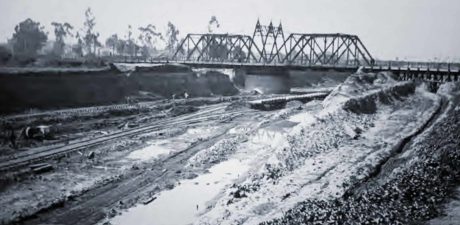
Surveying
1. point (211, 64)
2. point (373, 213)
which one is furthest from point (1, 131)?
point (211, 64)

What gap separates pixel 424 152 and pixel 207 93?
143 feet

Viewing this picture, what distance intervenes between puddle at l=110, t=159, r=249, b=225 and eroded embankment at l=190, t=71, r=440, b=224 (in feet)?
2.50

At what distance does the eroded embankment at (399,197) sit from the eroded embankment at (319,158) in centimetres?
42

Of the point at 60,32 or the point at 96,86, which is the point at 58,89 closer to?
the point at 96,86

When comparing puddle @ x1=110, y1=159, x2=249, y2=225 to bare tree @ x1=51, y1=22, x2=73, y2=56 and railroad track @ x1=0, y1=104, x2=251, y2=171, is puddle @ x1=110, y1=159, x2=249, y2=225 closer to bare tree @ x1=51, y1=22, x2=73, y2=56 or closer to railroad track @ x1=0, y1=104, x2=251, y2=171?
railroad track @ x1=0, y1=104, x2=251, y2=171

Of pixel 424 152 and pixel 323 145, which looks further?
pixel 323 145

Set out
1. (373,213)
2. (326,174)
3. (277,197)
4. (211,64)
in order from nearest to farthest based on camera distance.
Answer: (373,213)
(277,197)
(326,174)
(211,64)

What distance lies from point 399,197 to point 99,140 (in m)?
19.3

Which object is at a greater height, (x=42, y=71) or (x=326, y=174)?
(x=42, y=71)

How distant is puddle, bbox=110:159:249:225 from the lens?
16031 mm

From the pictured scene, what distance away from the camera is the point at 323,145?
2497 centimetres

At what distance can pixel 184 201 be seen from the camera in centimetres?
1812

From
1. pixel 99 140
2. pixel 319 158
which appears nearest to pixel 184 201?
pixel 319 158

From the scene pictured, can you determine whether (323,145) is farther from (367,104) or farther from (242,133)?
(367,104)
